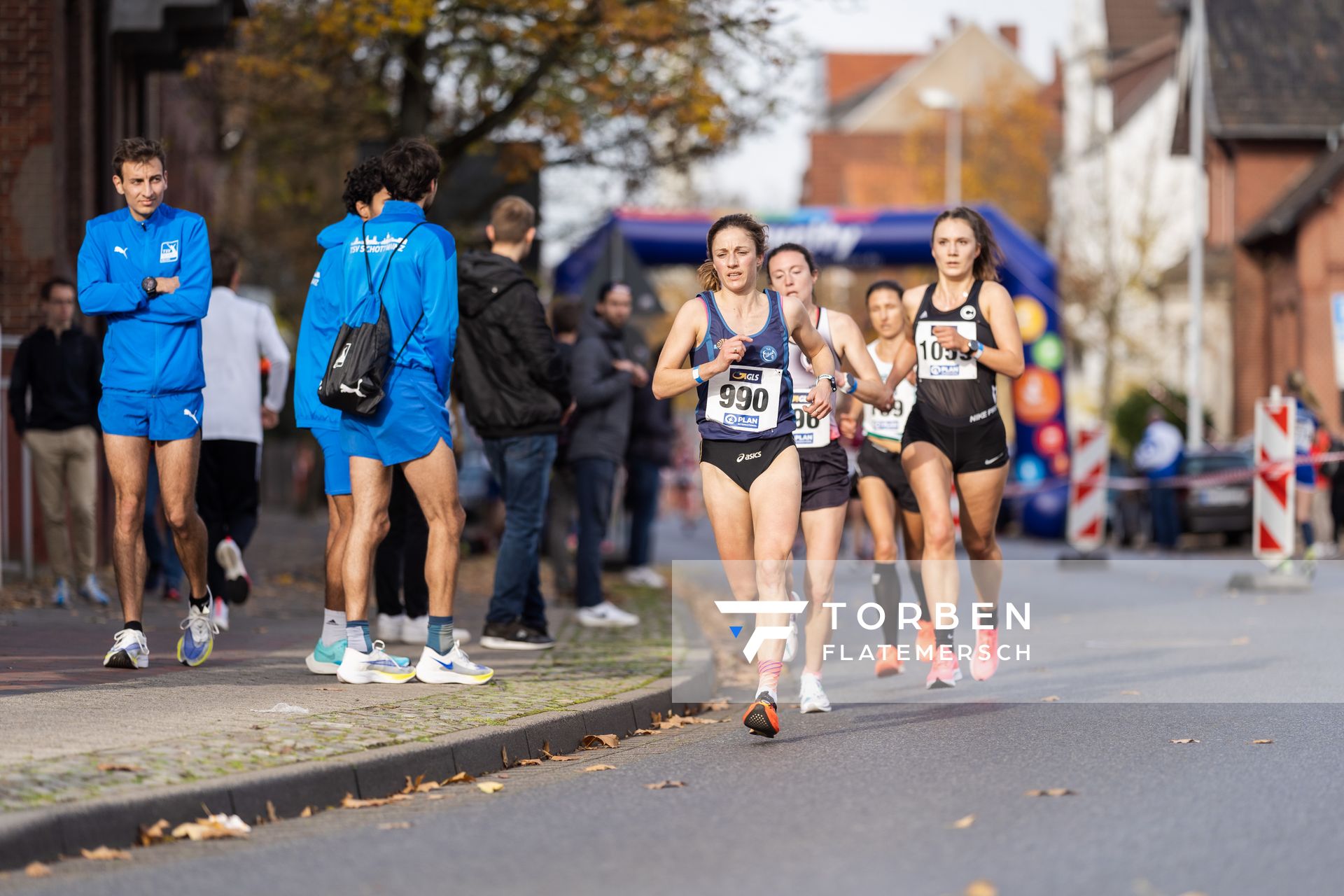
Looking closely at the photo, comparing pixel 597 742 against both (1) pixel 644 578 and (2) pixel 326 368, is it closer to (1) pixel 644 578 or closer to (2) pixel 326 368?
(2) pixel 326 368

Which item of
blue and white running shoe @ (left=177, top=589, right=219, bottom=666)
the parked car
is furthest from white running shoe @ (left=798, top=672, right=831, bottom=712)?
the parked car

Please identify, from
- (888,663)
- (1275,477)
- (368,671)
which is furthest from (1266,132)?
(368,671)

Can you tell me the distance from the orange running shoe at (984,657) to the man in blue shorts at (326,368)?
3031 millimetres

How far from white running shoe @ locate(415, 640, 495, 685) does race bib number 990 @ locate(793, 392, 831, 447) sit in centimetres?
174

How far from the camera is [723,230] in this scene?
26.0ft

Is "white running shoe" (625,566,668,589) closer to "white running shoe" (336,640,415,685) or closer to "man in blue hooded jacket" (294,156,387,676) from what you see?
"man in blue hooded jacket" (294,156,387,676)

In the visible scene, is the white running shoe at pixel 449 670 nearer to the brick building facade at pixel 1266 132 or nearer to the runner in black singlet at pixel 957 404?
the runner in black singlet at pixel 957 404

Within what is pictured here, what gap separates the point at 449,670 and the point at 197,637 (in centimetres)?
124

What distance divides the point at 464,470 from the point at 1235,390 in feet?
73.6

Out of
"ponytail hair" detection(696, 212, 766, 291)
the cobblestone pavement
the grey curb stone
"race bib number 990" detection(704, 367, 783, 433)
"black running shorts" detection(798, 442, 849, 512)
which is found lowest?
the grey curb stone

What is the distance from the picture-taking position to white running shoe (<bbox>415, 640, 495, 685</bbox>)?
8.57 metres

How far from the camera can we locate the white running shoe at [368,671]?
8531 mm

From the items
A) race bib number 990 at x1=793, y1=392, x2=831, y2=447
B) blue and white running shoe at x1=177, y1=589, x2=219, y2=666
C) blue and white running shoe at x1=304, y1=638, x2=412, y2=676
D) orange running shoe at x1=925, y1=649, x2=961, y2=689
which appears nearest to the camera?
race bib number 990 at x1=793, y1=392, x2=831, y2=447

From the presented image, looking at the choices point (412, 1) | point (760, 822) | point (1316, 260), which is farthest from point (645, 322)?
point (1316, 260)
